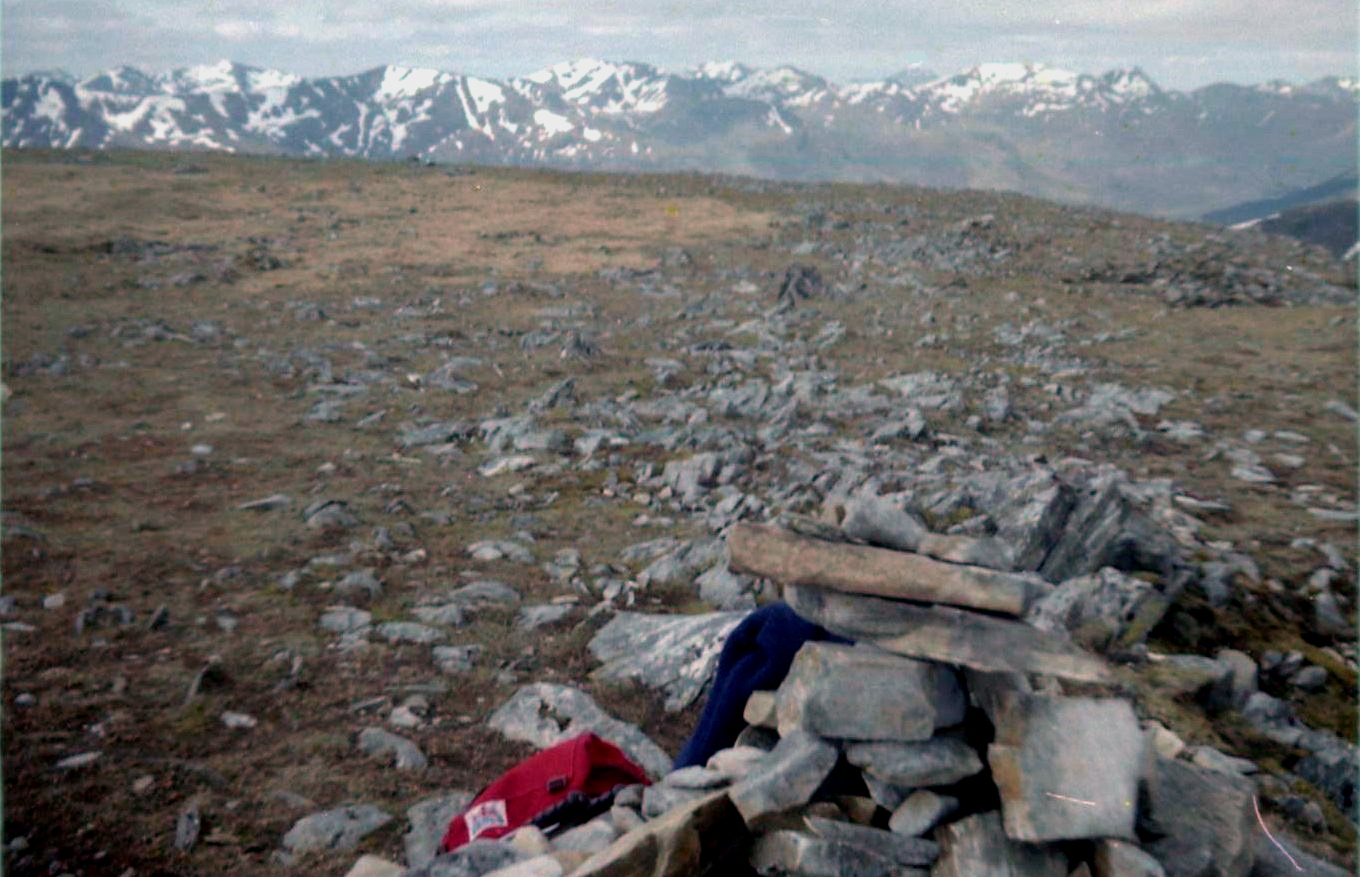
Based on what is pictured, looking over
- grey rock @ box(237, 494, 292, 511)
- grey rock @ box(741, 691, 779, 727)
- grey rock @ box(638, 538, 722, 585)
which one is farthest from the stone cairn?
grey rock @ box(237, 494, 292, 511)

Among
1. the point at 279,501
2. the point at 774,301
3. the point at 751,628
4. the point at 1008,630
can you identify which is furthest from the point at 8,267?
the point at 1008,630

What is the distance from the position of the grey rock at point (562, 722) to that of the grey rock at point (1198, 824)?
290 centimetres

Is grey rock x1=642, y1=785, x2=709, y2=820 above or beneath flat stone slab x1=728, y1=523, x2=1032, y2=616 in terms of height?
beneath

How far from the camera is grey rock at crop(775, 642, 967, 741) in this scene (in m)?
3.85

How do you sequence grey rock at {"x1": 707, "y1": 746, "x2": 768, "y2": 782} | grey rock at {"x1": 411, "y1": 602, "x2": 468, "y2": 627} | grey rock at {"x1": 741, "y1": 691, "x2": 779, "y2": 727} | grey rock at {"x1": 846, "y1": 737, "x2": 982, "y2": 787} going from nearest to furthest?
grey rock at {"x1": 846, "y1": 737, "x2": 982, "y2": 787} < grey rock at {"x1": 707, "y1": 746, "x2": 768, "y2": 782} < grey rock at {"x1": 741, "y1": 691, "x2": 779, "y2": 727} < grey rock at {"x1": 411, "y1": 602, "x2": 468, "y2": 627}

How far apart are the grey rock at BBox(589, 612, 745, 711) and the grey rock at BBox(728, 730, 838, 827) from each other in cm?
245

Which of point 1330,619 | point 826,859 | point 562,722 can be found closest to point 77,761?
point 562,722

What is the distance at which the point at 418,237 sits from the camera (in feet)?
87.4

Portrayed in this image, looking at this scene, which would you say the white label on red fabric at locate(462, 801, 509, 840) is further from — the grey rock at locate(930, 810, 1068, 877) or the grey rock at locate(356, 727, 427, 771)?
the grey rock at locate(930, 810, 1068, 877)

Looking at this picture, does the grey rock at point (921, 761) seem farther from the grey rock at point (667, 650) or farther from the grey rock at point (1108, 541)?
the grey rock at point (1108, 541)

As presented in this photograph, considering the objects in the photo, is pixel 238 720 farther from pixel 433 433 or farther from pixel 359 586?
pixel 433 433

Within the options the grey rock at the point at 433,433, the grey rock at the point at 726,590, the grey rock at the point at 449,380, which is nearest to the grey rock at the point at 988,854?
the grey rock at the point at 726,590

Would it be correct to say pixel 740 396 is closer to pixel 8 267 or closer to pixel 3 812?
pixel 3 812

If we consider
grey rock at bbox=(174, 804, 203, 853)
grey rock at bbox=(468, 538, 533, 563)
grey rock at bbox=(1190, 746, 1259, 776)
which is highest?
grey rock at bbox=(1190, 746, 1259, 776)
